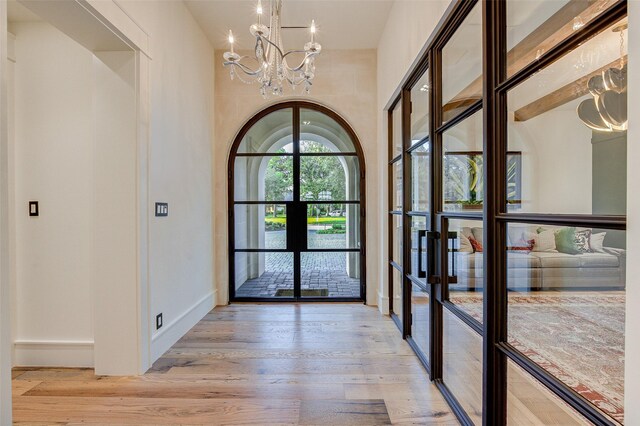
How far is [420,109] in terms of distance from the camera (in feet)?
8.12

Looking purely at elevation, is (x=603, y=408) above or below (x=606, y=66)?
below

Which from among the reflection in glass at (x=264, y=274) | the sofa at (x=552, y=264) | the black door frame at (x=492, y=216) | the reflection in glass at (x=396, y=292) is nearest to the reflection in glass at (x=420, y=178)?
the black door frame at (x=492, y=216)

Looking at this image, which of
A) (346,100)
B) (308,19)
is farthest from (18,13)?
(346,100)

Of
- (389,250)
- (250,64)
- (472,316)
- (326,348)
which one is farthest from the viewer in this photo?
(250,64)

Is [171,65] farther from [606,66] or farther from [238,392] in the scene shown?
[606,66]

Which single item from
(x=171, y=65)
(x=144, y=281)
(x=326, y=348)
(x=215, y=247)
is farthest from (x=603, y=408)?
(x=215, y=247)

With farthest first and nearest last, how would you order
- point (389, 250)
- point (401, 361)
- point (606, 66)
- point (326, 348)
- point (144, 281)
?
point (389, 250) < point (326, 348) < point (401, 361) < point (144, 281) < point (606, 66)

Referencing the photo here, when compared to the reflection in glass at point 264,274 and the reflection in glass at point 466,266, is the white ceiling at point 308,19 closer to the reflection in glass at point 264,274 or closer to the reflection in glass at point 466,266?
the reflection in glass at point 466,266

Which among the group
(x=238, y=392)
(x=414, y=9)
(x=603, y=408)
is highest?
(x=414, y=9)

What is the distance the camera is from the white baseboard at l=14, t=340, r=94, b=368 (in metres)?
2.36

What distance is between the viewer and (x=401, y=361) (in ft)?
7.93

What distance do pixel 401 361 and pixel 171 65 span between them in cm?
296

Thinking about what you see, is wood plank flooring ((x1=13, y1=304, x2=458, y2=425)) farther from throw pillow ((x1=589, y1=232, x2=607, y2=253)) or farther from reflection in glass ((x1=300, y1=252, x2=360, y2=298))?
throw pillow ((x1=589, y1=232, x2=607, y2=253))

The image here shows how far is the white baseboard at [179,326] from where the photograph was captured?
245 cm
